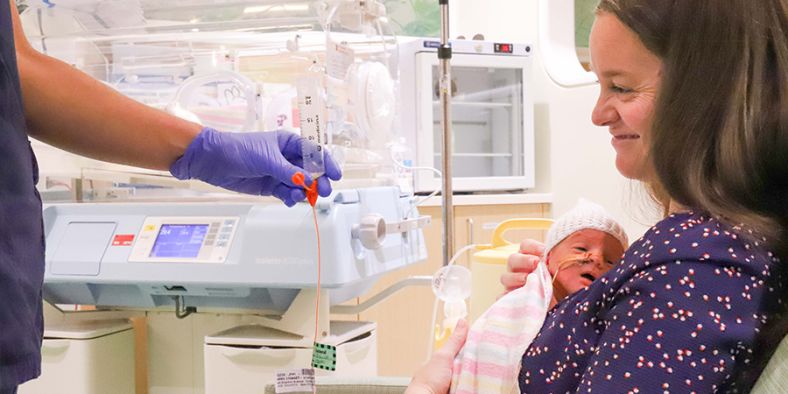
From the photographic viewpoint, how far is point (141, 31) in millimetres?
2059

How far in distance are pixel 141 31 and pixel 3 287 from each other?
1489 mm

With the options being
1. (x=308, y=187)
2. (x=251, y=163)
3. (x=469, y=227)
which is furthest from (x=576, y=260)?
(x=469, y=227)

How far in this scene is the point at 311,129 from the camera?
1377 millimetres

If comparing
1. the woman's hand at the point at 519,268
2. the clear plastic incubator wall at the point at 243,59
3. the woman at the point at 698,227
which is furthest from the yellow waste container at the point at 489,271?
the woman at the point at 698,227

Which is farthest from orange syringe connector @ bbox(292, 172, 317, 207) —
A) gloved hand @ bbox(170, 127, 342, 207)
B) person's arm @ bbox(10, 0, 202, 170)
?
person's arm @ bbox(10, 0, 202, 170)

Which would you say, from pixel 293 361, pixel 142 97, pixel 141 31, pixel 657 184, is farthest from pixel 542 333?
pixel 141 31

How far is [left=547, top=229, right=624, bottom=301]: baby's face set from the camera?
1.25m

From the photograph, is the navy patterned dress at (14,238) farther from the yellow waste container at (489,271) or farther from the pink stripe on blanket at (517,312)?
the yellow waste container at (489,271)

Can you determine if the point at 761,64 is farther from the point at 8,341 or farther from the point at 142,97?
the point at 142,97

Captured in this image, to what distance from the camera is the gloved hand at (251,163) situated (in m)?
1.26

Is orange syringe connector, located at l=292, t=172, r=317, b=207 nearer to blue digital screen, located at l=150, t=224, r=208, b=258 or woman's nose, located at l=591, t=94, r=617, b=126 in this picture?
blue digital screen, located at l=150, t=224, r=208, b=258

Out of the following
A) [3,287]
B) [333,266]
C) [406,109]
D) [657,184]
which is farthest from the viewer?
[406,109]

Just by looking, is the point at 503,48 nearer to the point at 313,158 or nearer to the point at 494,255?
the point at 494,255

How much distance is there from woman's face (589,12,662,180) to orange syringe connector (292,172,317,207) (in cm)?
55
